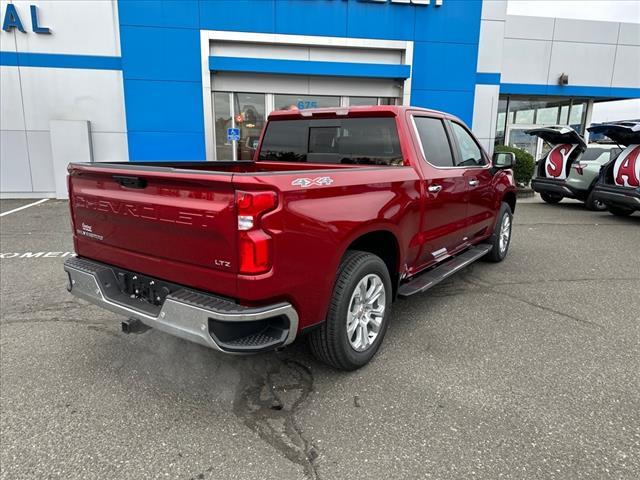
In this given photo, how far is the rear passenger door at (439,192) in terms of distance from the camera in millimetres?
3914

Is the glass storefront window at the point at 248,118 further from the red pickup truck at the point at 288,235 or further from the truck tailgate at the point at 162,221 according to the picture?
the truck tailgate at the point at 162,221

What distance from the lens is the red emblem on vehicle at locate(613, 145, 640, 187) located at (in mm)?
9258

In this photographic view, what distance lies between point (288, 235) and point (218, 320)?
593 mm

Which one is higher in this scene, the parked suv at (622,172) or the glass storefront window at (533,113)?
the glass storefront window at (533,113)

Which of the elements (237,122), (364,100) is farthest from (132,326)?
(364,100)

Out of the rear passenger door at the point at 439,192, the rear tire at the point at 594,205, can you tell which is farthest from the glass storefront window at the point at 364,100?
the rear passenger door at the point at 439,192

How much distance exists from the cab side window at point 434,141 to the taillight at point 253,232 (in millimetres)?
2054

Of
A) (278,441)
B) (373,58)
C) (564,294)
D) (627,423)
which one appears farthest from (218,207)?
(373,58)

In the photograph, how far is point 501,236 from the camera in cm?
607

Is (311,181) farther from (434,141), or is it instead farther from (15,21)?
→ (15,21)

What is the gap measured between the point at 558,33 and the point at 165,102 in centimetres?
1454

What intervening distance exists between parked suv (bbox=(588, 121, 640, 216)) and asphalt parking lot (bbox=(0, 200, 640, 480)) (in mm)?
5524

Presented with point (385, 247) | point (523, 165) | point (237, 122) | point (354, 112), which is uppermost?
point (237, 122)

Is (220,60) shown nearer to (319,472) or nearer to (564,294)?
(564,294)
